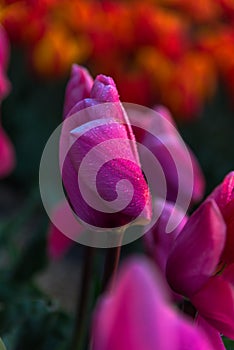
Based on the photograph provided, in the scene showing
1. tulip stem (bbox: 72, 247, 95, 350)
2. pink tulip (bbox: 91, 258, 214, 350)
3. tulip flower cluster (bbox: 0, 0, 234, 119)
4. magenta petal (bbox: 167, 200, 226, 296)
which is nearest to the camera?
pink tulip (bbox: 91, 258, 214, 350)

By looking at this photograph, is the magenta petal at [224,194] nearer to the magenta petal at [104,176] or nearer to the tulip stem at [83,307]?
the magenta petal at [104,176]

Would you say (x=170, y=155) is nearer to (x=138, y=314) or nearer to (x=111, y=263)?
(x=111, y=263)

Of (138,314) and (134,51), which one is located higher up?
(138,314)

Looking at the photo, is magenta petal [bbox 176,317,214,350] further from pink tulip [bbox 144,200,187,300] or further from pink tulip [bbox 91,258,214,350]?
pink tulip [bbox 144,200,187,300]

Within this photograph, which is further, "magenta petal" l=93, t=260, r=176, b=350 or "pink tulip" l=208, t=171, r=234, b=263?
"pink tulip" l=208, t=171, r=234, b=263

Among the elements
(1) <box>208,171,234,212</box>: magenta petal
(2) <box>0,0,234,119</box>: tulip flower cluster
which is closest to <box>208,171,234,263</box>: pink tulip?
(1) <box>208,171,234,212</box>: magenta petal

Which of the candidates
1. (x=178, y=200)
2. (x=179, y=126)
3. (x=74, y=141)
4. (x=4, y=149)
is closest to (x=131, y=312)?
(x=74, y=141)

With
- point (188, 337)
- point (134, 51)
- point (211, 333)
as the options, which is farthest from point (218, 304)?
point (134, 51)
